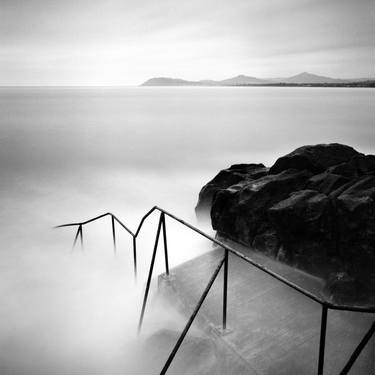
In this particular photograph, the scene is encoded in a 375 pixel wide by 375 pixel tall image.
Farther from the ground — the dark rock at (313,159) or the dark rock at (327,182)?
the dark rock at (313,159)

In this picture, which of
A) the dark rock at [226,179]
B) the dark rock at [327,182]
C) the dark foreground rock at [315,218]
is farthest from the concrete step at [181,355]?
the dark rock at [226,179]

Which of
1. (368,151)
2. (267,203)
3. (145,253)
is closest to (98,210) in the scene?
(145,253)

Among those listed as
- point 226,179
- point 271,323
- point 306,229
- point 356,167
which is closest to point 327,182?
point 356,167

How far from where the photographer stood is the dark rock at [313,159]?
6.86 m

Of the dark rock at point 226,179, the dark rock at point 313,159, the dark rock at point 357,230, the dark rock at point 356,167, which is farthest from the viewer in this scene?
the dark rock at point 226,179

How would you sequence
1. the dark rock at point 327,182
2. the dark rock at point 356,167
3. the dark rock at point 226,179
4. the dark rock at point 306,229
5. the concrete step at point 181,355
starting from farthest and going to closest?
the dark rock at point 226,179, the dark rock at point 356,167, the dark rock at point 327,182, the dark rock at point 306,229, the concrete step at point 181,355

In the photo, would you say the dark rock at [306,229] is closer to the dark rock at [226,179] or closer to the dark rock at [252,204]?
the dark rock at [252,204]

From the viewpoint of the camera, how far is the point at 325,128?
133 ft

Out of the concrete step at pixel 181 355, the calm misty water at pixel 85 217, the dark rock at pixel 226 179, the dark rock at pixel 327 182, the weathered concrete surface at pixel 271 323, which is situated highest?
the dark rock at pixel 327 182

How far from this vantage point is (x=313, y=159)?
694 cm

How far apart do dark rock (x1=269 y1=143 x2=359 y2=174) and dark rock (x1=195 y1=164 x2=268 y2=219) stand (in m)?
1.23

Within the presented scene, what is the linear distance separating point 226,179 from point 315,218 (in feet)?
13.8

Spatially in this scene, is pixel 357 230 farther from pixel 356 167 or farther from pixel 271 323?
pixel 356 167

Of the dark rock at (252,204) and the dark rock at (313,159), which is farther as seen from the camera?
the dark rock at (313,159)
